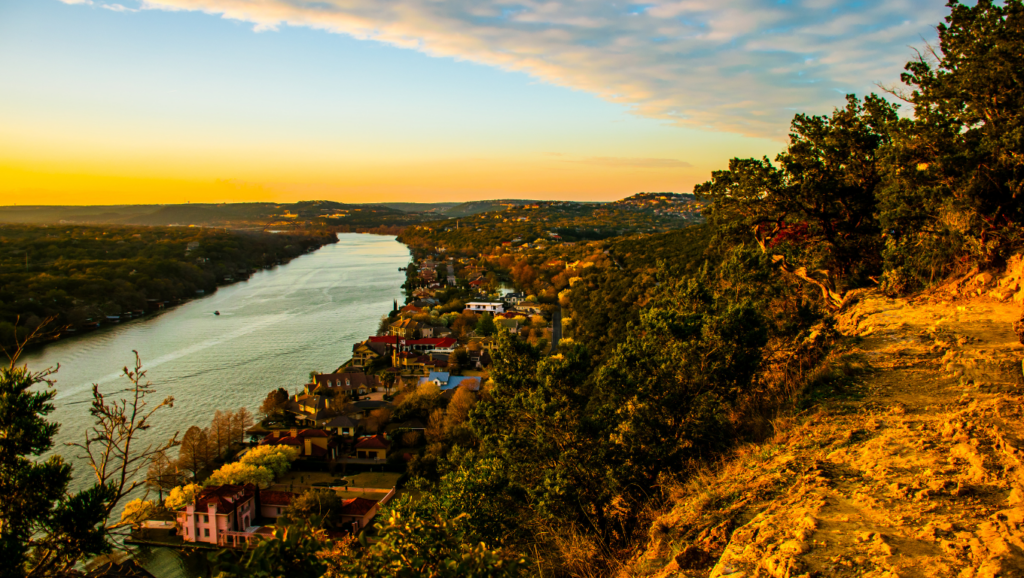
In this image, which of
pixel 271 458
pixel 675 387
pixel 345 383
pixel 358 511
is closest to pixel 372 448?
pixel 271 458

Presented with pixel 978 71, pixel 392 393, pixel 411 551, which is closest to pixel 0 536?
pixel 411 551

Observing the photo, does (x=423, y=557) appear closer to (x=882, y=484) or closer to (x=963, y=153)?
(x=882, y=484)

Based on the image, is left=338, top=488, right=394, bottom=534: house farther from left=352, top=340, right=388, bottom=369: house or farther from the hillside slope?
left=352, top=340, right=388, bottom=369: house

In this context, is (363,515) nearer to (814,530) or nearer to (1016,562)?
(814,530)

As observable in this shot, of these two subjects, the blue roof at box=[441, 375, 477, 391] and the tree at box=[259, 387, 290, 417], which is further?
the blue roof at box=[441, 375, 477, 391]

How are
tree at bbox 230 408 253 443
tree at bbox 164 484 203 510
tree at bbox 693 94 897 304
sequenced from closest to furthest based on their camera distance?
tree at bbox 693 94 897 304 < tree at bbox 164 484 203 510 < tree at bbox 230 408 253 443

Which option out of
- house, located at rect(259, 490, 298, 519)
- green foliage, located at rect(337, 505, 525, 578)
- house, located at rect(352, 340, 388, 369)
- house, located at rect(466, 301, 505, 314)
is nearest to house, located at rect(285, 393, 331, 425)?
house, located at rect(259, 490, 298, 519)
